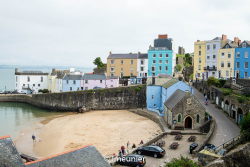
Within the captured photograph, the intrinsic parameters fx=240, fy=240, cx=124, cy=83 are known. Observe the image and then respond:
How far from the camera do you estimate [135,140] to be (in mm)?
28719

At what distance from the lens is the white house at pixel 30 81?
6388cm

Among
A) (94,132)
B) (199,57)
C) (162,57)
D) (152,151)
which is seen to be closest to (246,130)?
(152,151)

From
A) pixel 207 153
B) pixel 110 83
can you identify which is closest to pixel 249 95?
pixel 207 153

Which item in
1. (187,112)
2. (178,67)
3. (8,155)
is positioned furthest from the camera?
(178,67)

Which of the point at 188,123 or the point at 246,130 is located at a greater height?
the point at 246,130

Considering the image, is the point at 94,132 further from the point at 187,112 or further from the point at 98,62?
the point at 98,62

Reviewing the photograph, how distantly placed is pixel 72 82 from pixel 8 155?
48.6 metres

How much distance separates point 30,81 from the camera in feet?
211

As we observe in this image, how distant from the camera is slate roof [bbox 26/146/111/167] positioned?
35.8ft

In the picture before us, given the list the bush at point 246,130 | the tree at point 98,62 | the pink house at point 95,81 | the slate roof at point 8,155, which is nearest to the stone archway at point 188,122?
the bush at point 246,130

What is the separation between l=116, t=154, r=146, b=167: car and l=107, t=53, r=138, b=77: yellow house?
45523 mm

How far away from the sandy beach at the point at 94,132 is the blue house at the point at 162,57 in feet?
71.4

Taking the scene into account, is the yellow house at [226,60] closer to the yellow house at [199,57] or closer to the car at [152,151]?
the yellow house at [199,57]

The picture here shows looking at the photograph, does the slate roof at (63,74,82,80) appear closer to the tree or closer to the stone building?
the tree
